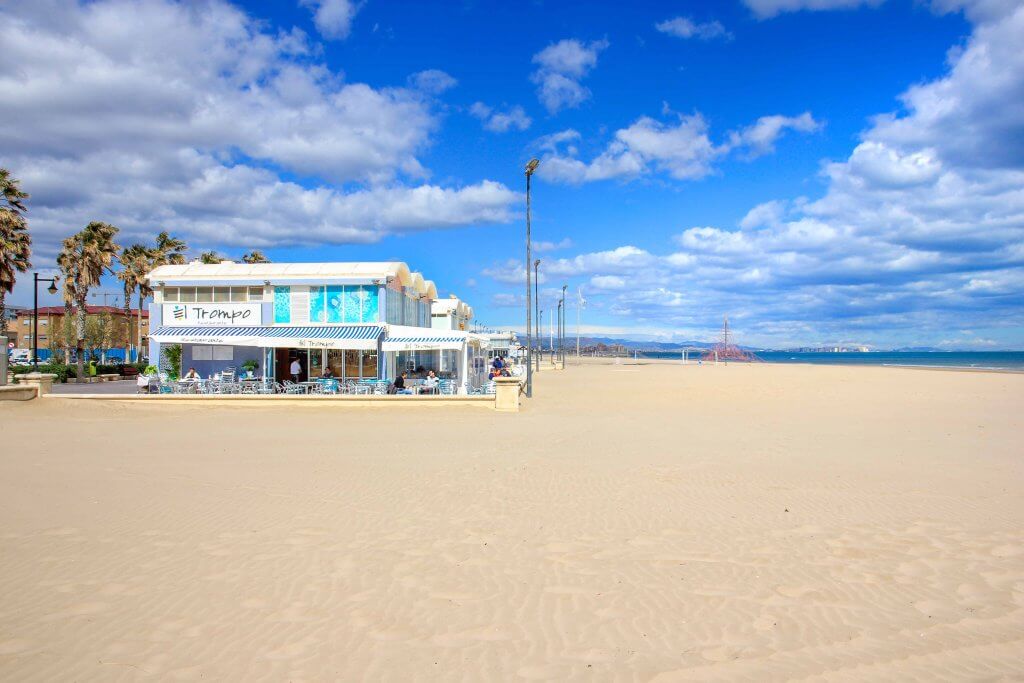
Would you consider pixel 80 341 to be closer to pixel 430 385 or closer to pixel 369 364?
pixel 369 364

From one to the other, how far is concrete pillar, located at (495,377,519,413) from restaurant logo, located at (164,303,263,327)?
38.9ft

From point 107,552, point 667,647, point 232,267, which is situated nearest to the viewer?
point 667,647

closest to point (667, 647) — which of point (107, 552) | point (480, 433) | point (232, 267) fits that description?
point (107, 552)

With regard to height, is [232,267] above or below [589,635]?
above

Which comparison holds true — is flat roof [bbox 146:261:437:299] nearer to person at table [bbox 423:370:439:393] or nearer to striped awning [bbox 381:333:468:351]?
striped awning [bbox 381:333:468:351]

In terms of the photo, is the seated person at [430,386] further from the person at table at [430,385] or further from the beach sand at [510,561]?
the beach sand at [510,561]

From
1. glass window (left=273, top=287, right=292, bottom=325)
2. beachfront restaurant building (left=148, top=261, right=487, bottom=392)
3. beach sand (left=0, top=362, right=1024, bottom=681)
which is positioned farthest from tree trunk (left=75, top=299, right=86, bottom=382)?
beach sand (left=0, top=362, right=1024, bottom=681)

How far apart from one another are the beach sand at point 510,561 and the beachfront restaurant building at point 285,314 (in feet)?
39.5

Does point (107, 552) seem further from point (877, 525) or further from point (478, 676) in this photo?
point (877, 525)

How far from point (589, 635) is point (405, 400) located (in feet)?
47.5

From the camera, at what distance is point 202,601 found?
15.9ft

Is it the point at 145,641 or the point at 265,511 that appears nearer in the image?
the point at 145,641

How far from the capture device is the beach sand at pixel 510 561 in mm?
4066

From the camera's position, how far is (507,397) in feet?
59.6
